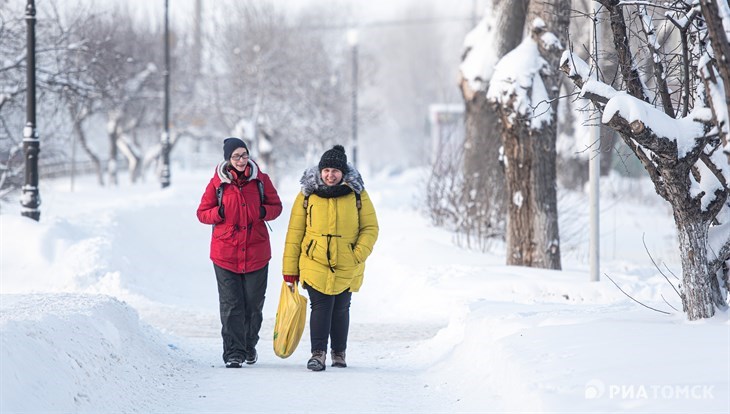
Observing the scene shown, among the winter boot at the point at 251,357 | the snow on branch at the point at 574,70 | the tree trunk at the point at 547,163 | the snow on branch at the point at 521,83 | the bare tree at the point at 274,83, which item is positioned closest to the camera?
the snow on branch at the point at 574,70

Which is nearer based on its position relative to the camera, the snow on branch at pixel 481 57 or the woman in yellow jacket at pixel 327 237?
the woman in yellow jacket at pixel 327 237

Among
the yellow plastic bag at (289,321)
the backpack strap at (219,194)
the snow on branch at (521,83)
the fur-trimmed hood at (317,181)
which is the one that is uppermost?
the snow on branch at (521,83)

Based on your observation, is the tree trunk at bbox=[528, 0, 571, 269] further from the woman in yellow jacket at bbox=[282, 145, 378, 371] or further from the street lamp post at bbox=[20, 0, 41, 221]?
the street lamp post at bbox=[20, 0, 41, 221]

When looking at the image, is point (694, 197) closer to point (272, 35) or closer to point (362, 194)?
point (362, 194)

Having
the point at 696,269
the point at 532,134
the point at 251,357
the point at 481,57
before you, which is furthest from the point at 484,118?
the point at 696,269

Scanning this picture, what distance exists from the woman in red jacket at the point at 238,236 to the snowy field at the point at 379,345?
39cm

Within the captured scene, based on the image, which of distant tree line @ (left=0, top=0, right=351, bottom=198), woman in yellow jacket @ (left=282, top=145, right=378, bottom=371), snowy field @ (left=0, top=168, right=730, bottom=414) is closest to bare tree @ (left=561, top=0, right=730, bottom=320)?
snowy field @ (left=0, top=168, right=730, bottom=414)

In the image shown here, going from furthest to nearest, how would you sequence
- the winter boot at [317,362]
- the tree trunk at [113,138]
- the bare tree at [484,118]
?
the tree trunk at [113,138], the bare tree at [484,118], the winter boot at [317,362]

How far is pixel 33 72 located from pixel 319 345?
788 cm

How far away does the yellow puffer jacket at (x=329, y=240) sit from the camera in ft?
27.8

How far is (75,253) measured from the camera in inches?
581

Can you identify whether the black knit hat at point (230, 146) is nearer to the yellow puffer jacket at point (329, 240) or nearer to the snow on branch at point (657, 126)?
the yellow puffer jacket at point (329, 240)

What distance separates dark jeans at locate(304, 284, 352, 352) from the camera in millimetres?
8711

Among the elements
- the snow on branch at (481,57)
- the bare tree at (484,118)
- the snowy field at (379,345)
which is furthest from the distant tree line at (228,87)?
the snowy field at (379,345)
